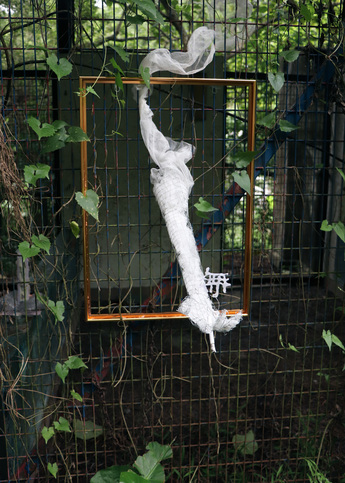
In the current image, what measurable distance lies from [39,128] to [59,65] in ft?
1.03

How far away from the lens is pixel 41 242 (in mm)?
2543

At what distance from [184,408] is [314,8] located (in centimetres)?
279

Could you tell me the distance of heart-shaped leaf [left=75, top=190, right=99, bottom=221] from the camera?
2.46m

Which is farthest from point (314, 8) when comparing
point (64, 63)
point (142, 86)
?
point (64, 63)

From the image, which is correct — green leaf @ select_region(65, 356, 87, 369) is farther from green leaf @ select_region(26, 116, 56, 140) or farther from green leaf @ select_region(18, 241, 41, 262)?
green leaf @ select_region(26, 116, 56, 140)

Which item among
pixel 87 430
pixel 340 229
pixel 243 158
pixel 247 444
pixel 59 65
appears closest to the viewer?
pixel 59 65

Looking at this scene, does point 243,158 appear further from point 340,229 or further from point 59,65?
point 59,65

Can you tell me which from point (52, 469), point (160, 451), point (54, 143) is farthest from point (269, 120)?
point (52, 469)

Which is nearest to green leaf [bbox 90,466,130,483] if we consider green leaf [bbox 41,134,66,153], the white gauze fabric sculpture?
the white gauze fabric sculpture

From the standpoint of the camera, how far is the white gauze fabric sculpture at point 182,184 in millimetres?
2555

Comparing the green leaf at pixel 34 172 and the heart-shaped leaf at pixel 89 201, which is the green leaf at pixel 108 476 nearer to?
the heart-shaped leaf at pixel 89 201

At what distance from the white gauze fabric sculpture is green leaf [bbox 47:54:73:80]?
37 centimetres

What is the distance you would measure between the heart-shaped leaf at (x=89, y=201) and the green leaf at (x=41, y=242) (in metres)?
0.27

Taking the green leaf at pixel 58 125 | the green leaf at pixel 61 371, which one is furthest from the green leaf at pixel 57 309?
the green leaf at pixel 58 125
